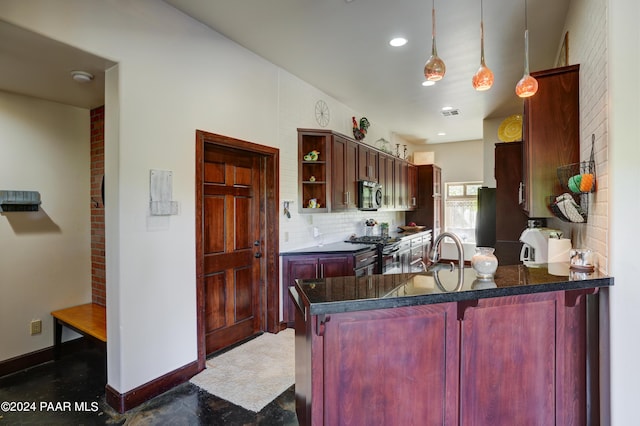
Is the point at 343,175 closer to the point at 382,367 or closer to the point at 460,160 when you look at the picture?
the point at 382,367

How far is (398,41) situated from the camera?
10.5 feet

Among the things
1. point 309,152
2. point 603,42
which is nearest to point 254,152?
point 309,152

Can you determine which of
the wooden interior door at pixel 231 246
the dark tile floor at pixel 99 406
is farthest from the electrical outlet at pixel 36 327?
the wooden interior door at pixel 231 246

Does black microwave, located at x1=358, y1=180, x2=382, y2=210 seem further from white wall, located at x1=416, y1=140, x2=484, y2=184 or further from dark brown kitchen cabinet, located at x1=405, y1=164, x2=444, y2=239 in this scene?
white wall, located at x1=416, y1=140, x2=484, y2=184

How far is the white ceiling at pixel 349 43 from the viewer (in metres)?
2.45

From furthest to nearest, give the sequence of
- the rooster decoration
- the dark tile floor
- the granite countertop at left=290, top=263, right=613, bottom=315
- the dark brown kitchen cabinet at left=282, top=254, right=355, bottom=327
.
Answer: the rooster decoration, the dark brown kitchen cabinet at left=282, top=254, right=355, bottom=327, the dark tile floor, the granite countertop at left=290, top=263, right=613, bottom=315

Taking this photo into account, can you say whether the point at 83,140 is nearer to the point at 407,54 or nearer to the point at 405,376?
the point at 407,54

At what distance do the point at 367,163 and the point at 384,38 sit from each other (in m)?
2.31

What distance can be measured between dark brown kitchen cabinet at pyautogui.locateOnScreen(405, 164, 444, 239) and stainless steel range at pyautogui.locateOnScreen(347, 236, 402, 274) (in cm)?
261

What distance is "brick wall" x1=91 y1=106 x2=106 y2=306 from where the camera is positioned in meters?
3.43

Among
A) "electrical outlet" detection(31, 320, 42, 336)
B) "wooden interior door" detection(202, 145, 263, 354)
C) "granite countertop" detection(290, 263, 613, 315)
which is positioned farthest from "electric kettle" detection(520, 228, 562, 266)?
"electrical outlet" detection(31, 320, 42, 336)

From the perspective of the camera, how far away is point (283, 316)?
3889mm

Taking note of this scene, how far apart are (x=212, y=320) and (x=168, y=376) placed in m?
0.69

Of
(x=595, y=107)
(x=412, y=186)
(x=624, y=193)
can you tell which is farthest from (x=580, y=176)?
(x=412, y=186)
